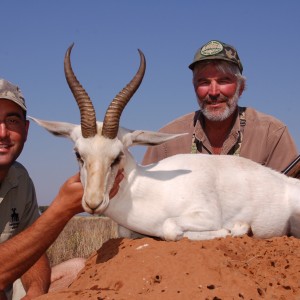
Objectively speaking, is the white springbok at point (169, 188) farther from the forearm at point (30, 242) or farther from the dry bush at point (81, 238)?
the dry bush at point (81, 238)

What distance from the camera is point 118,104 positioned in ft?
17.2

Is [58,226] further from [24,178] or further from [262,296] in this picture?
[262,296]

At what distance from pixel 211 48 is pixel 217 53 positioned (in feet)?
0.59

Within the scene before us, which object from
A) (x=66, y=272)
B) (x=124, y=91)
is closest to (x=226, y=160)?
(x=124, y=91)

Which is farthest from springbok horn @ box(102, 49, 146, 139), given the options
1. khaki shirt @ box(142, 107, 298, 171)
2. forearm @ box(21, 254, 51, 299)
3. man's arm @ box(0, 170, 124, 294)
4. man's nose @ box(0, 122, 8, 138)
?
khaki shirt @ box(142, 107, 298, 171)

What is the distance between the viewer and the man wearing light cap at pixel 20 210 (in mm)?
5191

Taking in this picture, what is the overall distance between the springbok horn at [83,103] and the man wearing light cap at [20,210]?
0.50 metres

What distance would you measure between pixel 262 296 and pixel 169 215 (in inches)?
70.2

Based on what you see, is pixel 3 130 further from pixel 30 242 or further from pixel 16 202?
pixel 30 242

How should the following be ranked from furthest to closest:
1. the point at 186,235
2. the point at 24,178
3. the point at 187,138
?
the point at 187,138
the point at 24,178
the point at 186,235

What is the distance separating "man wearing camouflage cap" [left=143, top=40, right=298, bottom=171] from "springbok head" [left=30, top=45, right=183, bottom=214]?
2.57m

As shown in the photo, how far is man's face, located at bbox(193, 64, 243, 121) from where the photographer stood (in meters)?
7.76

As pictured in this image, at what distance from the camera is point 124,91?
5.30 metres

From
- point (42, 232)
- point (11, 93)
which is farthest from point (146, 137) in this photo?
point (11, 93)
